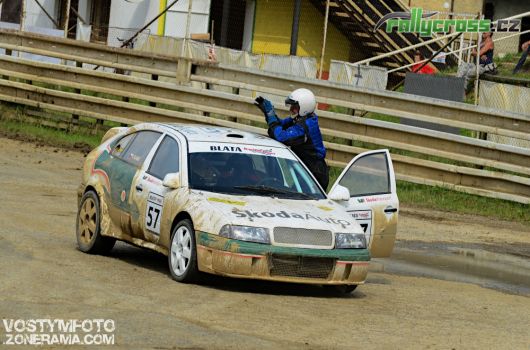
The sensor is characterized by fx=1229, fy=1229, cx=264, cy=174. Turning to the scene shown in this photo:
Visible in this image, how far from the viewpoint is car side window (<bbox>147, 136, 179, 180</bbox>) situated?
11359 millimetres

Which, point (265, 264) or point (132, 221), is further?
point (132, 221)

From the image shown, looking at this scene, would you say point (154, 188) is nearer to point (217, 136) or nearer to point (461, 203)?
point (217, 136)

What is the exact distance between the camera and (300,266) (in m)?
10.3

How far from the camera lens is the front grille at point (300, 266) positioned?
10.2 metres

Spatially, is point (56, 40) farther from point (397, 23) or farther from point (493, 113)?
point (397, 23)

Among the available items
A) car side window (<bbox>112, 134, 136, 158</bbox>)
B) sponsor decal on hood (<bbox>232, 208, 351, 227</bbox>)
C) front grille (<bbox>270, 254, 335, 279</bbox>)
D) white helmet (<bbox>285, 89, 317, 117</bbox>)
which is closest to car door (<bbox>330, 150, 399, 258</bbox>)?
sponsor decal on hood (<bbox>232, 208, 351, 227</bbox>)

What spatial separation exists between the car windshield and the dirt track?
0.85 metres

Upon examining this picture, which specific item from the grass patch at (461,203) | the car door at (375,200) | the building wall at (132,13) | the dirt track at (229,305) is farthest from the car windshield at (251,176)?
the building wall at (132,13)

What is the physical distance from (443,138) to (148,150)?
326 inches

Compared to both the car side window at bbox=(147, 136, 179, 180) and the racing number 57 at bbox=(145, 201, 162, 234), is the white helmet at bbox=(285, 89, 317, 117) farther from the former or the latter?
the racing number 57 at bbox=(145, 201, 162, 234)

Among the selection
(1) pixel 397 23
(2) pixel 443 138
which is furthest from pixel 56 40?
(1) pixel 397 23

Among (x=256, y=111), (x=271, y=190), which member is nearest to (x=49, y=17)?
(x=256, y=111)

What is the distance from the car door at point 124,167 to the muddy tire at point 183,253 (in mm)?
960

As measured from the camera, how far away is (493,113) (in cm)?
1889
